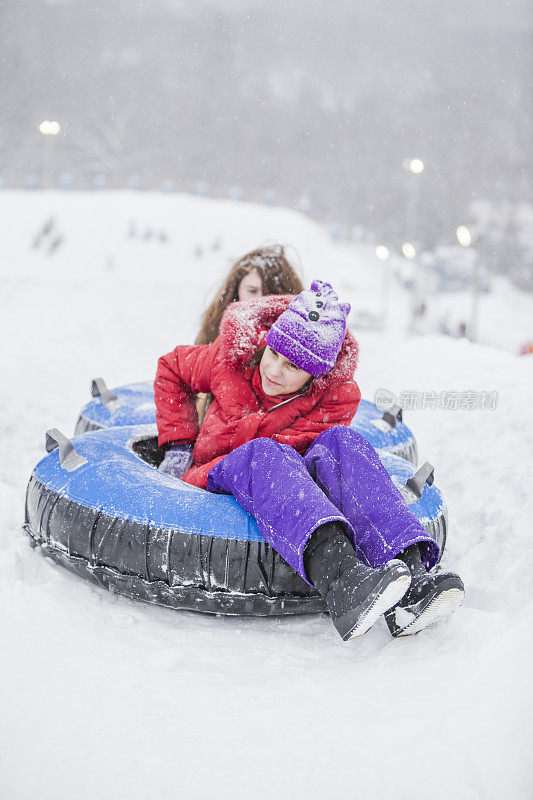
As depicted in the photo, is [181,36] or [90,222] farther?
[181,36]

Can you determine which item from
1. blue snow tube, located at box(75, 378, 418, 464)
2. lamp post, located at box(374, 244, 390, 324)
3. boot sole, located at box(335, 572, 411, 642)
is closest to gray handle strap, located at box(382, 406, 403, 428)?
blue snow tube, located at box(75, 378, 418, 464)

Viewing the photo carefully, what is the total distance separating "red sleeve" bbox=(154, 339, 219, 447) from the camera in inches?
112

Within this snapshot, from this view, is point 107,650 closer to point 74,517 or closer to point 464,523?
point 74,517

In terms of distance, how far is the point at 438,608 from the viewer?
192 centimetres

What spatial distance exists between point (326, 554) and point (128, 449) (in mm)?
1219

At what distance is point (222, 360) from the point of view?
8.95 feet

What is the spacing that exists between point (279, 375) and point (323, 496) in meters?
0.61

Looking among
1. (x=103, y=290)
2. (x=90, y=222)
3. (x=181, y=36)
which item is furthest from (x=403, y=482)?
(x=181, y=36)

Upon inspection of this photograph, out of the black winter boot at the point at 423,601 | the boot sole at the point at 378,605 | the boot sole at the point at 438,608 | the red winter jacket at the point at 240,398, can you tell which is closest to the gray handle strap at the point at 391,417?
the red winter jacket at the point at 240,398

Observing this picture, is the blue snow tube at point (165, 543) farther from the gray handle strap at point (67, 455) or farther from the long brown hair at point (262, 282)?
the long brown hair at point (262, 282)

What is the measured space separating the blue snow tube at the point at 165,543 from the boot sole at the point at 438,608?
374mm

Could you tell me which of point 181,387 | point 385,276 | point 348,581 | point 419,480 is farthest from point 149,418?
point 385,276

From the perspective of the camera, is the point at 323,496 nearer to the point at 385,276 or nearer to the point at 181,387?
the point at 181,387

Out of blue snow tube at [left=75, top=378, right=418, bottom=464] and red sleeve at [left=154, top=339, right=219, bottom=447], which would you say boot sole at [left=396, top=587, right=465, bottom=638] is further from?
blue snow tube at [left=75, top=378, right=418, bottom=464]
